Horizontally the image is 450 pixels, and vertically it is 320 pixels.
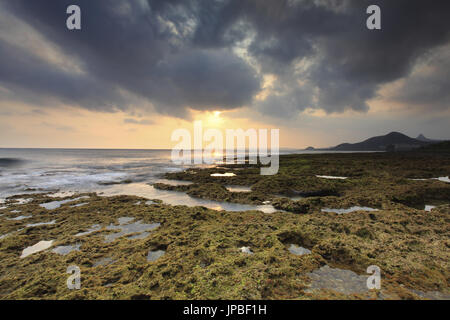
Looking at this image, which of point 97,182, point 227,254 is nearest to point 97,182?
point 97,182

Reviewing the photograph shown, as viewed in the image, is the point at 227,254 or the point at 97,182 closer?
the point at 227,254

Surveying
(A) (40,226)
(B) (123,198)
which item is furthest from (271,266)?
(B) (123,198)

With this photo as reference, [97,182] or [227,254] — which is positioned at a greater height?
[227,254]

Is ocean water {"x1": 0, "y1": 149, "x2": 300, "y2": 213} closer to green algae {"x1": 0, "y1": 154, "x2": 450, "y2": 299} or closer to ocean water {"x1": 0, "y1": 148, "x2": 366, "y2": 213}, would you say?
ocean water {"x1": 0, "y1": 148, "x2": 366, "y2": 213}

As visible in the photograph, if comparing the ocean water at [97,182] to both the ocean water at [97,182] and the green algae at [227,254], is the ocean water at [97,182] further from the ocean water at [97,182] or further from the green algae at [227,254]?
the green algae at [227,254]

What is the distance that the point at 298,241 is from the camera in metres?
6.06

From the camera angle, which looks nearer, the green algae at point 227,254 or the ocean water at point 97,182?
the green algae at point 227,254

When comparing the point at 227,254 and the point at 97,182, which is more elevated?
the point at 227,254

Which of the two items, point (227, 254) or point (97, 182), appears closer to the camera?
point (227, 254)

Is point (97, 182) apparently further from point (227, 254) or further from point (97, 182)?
point (227, 254)

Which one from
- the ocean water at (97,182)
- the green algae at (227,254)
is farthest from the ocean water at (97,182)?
the green algae at (227,254)
